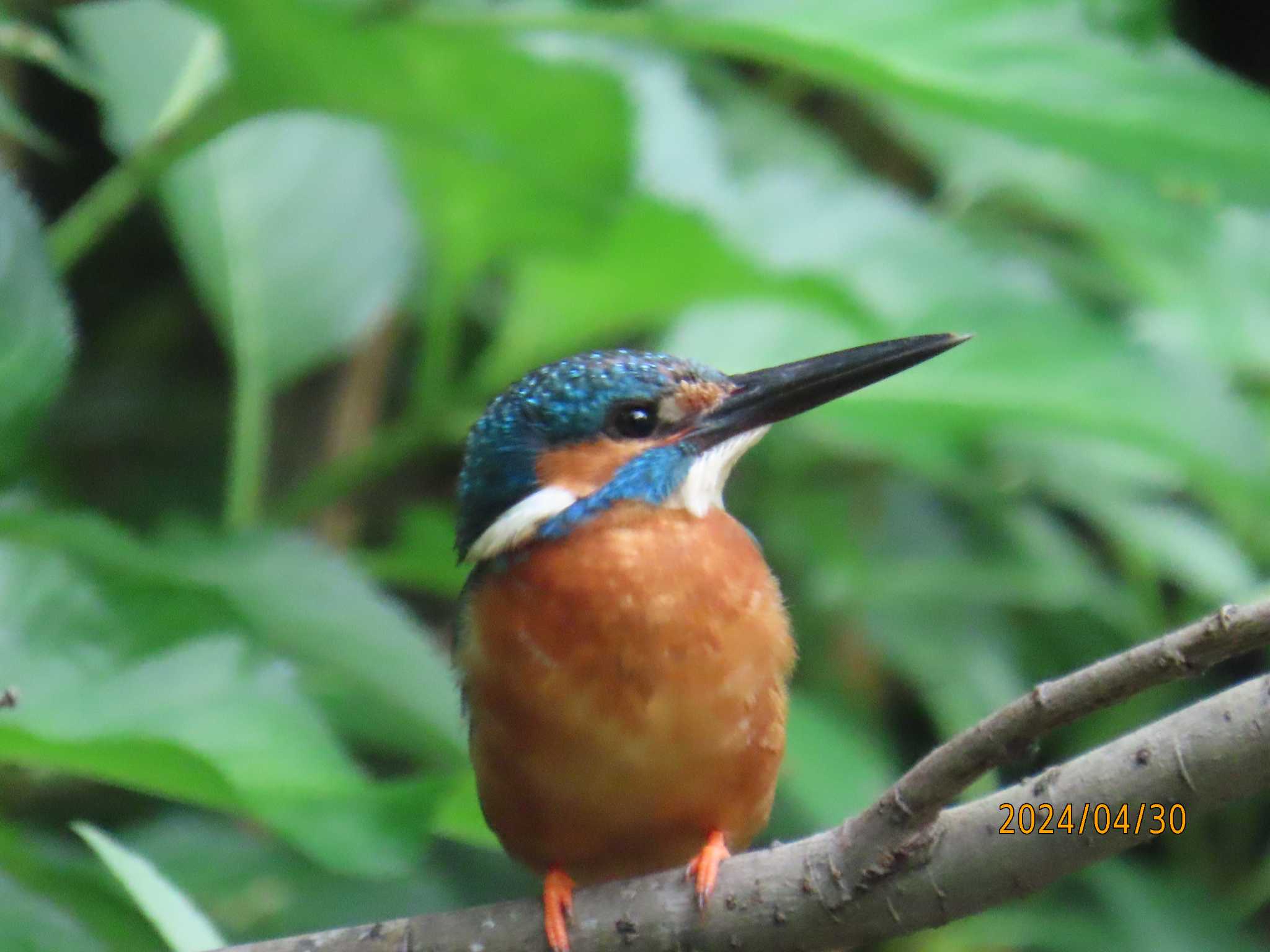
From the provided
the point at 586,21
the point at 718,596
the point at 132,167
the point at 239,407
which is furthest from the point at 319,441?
the point at 718,596

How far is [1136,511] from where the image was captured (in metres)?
3.49

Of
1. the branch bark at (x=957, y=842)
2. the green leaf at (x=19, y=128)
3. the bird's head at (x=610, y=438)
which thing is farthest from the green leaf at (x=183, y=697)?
the green leaf at (x=19, y=128)

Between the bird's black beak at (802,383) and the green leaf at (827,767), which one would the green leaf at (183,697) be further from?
the green leaf at (827,767)

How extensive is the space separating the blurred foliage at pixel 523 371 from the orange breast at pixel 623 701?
135mm

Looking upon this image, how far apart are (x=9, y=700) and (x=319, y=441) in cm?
218

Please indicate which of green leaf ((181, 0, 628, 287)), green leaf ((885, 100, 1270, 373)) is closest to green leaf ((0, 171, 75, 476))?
green leaf ((181, 0, 628, 287))

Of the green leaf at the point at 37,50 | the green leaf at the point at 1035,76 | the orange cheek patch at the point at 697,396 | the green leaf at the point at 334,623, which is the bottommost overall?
the green leaf at the point at 334,623

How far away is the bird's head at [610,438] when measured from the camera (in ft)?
7.47

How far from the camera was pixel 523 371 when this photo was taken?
3072mm

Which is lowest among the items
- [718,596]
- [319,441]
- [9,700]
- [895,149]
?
[319,441]

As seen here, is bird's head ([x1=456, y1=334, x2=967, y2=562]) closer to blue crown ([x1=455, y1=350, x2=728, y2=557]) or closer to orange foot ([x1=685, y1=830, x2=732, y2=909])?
blue crown ([x1=455, y1=350, x2=728, y2=557])

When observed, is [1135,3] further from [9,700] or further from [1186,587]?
[9,700]

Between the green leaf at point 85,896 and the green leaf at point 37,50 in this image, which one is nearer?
the green leaf at point 85,896
